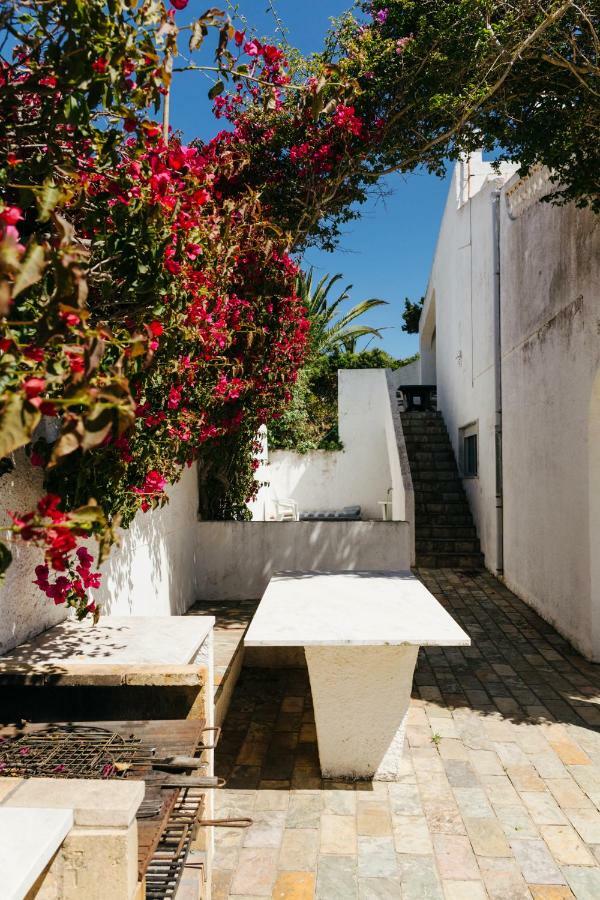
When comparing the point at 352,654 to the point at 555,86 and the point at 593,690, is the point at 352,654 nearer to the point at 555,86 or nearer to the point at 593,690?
the point at 593,690

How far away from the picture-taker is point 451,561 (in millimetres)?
10188

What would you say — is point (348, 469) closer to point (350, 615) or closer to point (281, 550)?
point (281, 550)

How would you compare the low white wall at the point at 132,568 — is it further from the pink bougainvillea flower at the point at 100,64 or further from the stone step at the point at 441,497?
the stone step at the point at 441,497

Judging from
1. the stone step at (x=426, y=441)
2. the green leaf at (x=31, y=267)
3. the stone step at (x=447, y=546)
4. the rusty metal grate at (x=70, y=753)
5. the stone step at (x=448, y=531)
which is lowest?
the stone step at (x=447, y=546)

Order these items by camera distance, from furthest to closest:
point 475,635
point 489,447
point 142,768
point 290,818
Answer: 1. point 489,447
2. point 475,635
3. point 290,818
4. point 142,768

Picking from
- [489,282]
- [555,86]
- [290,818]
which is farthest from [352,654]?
[489,282]

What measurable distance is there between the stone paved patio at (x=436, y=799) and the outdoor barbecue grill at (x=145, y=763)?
0.78 m

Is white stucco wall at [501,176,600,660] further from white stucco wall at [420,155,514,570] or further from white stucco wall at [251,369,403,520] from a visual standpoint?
white stucco wall at [251,369,403,520]

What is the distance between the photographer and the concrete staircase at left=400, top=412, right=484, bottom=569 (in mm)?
10320

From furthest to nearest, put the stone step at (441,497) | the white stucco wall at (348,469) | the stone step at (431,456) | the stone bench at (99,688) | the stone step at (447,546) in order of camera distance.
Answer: the stone step at (431,456), the white stucco wall at (348,469), the stone step at (441,497), the stone step at (447,546), the stone bench at (99,688)

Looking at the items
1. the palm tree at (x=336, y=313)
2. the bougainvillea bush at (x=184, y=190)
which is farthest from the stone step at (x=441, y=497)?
the palm tree at (x=336, y=313)

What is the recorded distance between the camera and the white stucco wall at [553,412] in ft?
18.7

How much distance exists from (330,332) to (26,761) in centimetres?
1501

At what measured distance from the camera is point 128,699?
2662 mm
